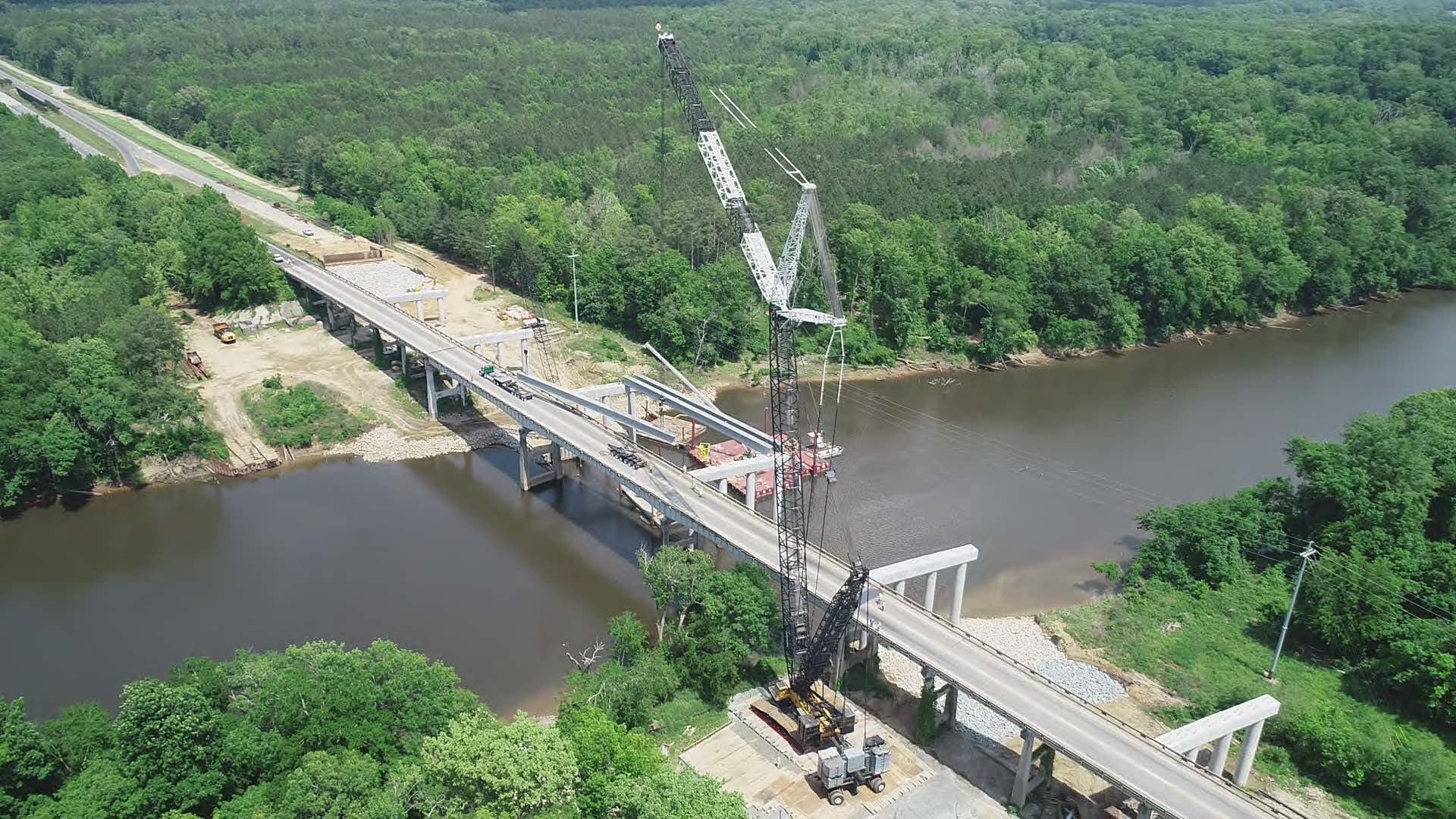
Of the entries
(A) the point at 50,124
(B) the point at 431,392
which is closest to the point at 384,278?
(B) the point at 431,392

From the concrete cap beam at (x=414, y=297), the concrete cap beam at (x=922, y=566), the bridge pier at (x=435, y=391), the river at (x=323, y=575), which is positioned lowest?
the river at (x=323, y=575)

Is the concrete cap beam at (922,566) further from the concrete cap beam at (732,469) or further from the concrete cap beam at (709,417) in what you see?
the concrete cap beam at (709,417)

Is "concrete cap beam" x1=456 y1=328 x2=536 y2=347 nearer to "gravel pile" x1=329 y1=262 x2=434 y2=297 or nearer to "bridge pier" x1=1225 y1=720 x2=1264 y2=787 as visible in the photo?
"gravel pile" x1=329 y1=262 x2=434 y2=297

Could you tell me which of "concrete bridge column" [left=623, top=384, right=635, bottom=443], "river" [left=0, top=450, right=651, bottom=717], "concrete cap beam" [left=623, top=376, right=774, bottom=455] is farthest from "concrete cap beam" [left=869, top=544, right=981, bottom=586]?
"concrete bridge column" [left=623, top=384, right=635, bottom=443]

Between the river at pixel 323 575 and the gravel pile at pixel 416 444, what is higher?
the gravel pile at pixel 416 444

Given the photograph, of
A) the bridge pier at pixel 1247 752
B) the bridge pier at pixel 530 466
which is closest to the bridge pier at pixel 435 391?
the bridge pier at pixel 530 466

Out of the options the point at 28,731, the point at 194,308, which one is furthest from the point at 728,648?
the point at 194,308

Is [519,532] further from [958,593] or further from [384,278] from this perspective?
[384,278]
